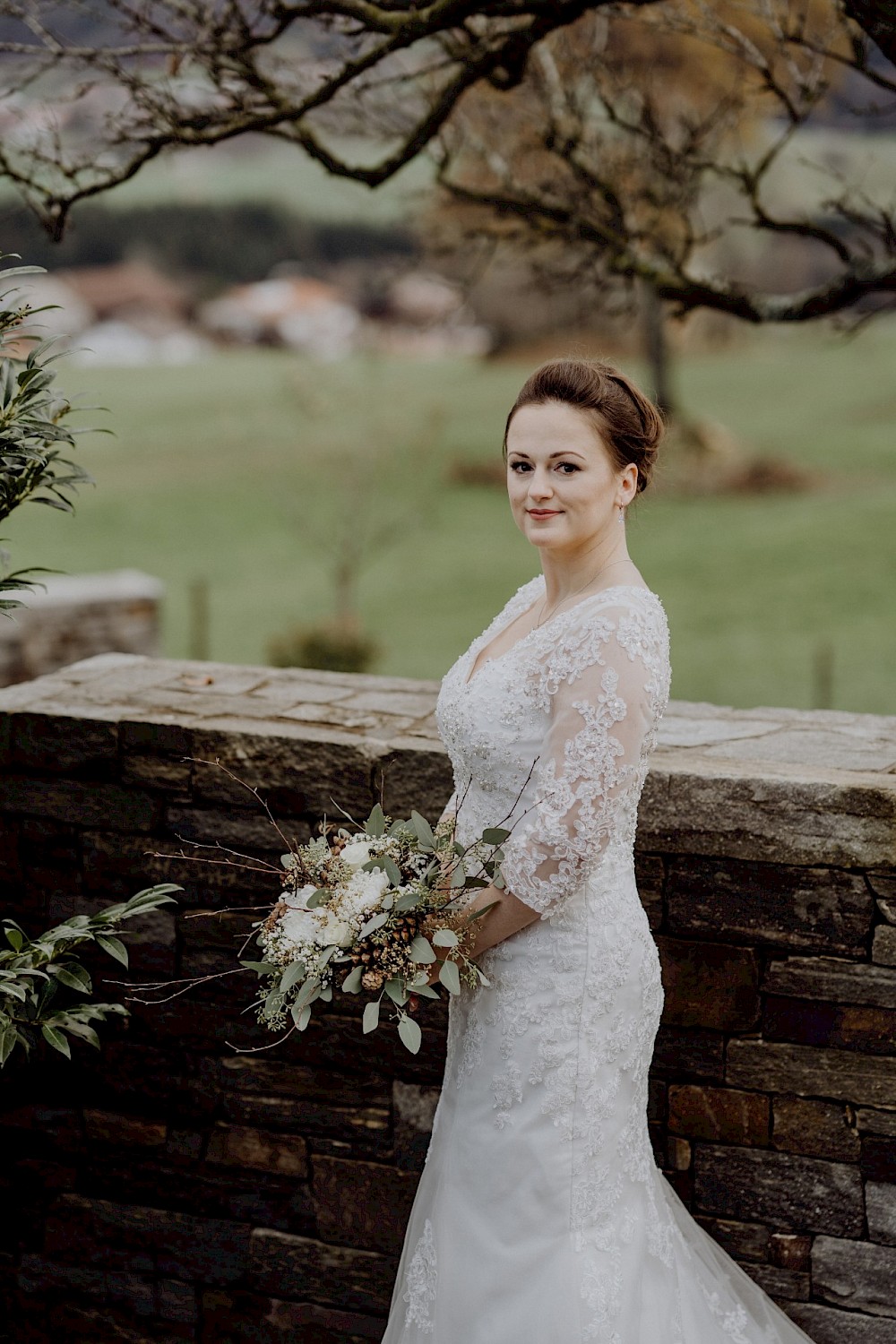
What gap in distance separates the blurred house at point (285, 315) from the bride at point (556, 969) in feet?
69.0

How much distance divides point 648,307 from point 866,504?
14.4 ft

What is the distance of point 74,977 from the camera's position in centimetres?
279

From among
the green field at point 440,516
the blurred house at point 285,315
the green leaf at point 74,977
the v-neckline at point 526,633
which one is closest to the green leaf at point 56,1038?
the green leaf at point 74,977

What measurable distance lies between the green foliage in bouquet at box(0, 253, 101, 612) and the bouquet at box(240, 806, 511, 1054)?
855 mm

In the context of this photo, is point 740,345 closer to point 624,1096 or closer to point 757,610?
point 757,610

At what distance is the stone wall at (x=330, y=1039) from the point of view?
9.21 feet

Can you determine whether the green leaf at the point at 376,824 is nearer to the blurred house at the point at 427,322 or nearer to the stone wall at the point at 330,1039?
the stone wall at the point at 330,1039

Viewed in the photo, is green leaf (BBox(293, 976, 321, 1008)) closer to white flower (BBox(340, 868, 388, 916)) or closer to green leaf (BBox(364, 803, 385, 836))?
white flower (BBox(340, 868, 388, 916))

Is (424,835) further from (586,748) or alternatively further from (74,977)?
(74,977)

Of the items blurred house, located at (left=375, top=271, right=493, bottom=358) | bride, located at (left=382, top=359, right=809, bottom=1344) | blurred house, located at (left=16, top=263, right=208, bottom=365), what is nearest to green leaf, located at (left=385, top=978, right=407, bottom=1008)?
bride, located at (left=382, top=359, right=809, bottom=1344)

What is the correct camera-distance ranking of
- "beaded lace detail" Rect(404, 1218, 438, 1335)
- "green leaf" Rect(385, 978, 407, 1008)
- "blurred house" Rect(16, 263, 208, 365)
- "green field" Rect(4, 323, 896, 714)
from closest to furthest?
"green leaf" Rect(385, 978, 407, 1008), "beaded lace detail" Rect(404, 1218, 438, 1335), "green field" Rect(4, 323, 896, 714), "blurred house" Rect(16, 263, 208, 365)

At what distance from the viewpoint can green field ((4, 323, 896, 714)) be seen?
15828 mm

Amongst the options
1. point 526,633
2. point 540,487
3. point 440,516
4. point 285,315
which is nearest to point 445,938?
point 526,633

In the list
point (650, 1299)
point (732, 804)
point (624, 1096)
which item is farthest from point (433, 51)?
point (650, 1299)
